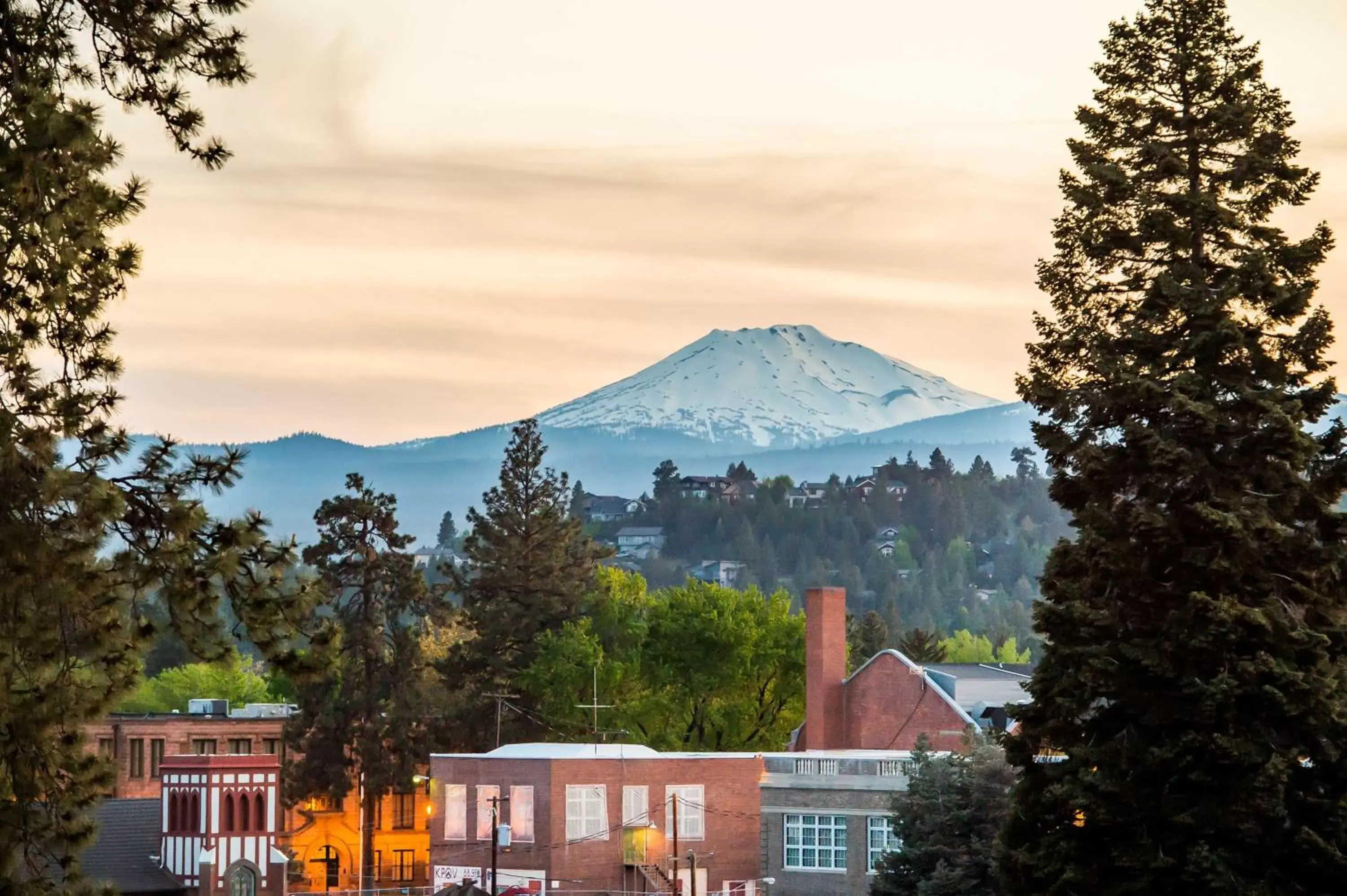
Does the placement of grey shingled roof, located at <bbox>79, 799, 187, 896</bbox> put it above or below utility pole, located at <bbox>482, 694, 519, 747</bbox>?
below

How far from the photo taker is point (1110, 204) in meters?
33.8

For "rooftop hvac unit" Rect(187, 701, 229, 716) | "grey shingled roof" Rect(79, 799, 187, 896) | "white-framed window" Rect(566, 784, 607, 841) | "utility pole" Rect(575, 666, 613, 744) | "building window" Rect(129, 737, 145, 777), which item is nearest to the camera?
"grey shingled roof" Rect(79, 799, 187, 896)

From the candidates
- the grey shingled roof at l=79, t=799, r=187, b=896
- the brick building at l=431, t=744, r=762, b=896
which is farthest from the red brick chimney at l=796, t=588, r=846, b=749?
the grey shingled roof at l=79, t=799, r=187, b=896

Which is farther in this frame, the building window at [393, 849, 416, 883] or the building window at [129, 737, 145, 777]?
the building window at [393, 849, 416, 883]

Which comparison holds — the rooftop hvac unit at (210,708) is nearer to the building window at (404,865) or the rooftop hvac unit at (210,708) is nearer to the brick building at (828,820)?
the building window at (404,865)

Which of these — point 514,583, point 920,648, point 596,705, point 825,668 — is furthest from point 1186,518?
point 920,648

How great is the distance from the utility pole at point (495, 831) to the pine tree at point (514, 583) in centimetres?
2009

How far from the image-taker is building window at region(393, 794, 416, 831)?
9481 centimetres

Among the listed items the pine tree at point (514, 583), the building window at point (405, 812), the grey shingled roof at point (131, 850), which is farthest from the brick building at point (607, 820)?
the building window at point (405, 812)

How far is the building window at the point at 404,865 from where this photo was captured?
298ft

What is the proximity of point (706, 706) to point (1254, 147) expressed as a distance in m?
60.1

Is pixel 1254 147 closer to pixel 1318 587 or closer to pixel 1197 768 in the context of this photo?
pixel 1318 587

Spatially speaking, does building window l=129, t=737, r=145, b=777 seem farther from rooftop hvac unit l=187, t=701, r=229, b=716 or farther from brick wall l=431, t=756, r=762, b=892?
brick wall l=431, t=756, r=762, b=892

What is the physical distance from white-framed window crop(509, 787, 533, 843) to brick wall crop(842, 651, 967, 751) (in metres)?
13.5
